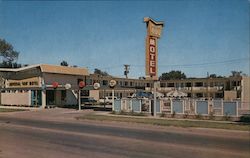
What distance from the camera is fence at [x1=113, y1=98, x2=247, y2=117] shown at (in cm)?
2545

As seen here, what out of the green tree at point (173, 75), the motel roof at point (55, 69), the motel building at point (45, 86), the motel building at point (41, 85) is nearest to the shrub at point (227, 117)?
the motel building at point (45, 86)

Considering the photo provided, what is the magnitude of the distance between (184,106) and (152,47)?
5.95 m

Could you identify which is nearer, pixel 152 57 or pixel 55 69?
pixel 152 57

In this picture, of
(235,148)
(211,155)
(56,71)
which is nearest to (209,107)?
(235,148)

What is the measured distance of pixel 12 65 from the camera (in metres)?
47.1

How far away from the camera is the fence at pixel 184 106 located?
83.5ft

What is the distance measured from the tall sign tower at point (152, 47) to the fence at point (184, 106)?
2534 millimetres

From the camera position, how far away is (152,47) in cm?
3020

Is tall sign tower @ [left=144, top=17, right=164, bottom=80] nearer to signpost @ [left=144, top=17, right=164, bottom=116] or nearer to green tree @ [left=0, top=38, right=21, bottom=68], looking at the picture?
signpost @ [left=144, top=17, right=164, bottom=116]

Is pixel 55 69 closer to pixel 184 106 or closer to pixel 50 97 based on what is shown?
pixel 50 97

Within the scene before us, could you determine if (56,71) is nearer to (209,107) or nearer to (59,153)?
(209,107)

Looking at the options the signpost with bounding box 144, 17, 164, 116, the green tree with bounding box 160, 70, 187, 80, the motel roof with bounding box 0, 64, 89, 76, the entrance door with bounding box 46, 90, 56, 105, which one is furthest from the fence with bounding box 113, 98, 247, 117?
the green tree with bounding box 160, 70, 187, 80

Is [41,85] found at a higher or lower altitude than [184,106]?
higher

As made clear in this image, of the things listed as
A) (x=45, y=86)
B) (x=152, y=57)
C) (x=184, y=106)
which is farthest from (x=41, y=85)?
(x=184, y=106)
